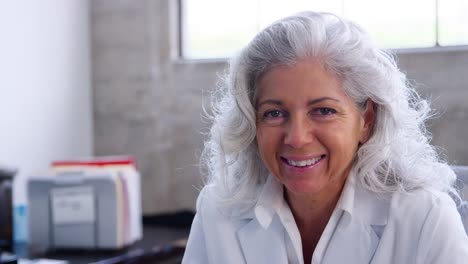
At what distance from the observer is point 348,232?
1.39 meters

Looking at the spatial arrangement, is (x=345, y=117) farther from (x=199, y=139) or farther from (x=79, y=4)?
(x=79, y=4)

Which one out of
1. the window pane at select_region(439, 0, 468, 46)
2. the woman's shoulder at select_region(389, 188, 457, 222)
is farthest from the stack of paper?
the window pane at select_region(439, 0, 468, 46)

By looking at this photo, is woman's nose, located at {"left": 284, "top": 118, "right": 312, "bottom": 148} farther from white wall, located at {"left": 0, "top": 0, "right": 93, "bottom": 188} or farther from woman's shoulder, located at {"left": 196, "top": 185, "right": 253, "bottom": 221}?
white wall, located at {"left": 0, "top": 0, "right": 93, "bottom": 188}

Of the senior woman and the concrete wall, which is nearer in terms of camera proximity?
the senior woman

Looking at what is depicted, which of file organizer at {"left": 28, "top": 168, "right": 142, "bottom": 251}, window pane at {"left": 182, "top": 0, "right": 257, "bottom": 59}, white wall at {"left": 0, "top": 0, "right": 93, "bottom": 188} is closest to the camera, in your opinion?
file organizer at {"left": 28, "top": 168, "right": 142, "bottom": 251}

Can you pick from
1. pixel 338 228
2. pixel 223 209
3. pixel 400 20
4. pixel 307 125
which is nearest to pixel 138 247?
pixel 223 209

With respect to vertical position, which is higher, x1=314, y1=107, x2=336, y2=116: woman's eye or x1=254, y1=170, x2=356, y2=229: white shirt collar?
x1=314, y1=107, x2=336, y2=116: woman's eye

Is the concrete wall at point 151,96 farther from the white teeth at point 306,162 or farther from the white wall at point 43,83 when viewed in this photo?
the white teeth at point 306,162

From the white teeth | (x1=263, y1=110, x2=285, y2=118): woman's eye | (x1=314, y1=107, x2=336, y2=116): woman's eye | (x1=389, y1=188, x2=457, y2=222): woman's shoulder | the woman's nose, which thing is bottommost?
(x1=389, y1=188, x2=457, y2=222): woman's shoulder

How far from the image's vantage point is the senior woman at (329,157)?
1.31 metres

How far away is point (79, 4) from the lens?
314 centimetres

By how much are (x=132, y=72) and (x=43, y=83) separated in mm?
463

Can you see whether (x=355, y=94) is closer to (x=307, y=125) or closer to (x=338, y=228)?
(x=307, y=125)

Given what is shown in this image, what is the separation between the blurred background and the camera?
2711 millimetres
